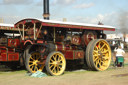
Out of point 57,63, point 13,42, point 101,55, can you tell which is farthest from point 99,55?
point 13,42

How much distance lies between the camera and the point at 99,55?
32.0 feet

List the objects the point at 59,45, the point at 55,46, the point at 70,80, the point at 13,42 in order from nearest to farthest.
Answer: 1. the point at 70,80
2. the point at 55,46
3. the point at 59,45
4. the point at 13,42

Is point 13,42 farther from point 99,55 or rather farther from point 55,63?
point 99,55

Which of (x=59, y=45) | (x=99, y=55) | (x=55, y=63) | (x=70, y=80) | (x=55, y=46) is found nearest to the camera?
(x=70, y=80)

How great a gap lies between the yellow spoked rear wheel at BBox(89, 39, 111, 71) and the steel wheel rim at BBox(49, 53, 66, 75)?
1384 mm

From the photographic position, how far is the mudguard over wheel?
9344 mm

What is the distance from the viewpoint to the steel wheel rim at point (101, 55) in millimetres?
9703

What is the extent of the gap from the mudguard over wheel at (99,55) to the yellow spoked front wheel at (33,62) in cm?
204

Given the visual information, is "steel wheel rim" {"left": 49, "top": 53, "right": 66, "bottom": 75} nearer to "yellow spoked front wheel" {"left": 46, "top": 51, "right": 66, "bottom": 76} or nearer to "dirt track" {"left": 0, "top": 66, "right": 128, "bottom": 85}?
"yellow spoked front wheel" {"left": 46, "top": 51, "right": 66, "bottom": 76}

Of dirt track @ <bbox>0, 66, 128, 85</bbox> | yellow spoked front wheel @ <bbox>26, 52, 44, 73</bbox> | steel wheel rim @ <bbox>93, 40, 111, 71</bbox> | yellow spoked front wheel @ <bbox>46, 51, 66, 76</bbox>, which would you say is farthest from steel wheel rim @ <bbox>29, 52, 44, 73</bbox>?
steel wheel rim @ <bbox>93, 40, 111, 71</bbox>

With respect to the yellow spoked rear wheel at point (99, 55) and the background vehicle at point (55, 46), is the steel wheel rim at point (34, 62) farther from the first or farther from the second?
the yellow spoked rear wheel at point (99, 55)

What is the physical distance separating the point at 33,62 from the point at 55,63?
138 cm

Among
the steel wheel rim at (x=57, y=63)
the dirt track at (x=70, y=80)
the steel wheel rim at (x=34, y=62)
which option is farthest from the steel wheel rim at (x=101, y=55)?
the steel wheel rim at (x=34, y=62)

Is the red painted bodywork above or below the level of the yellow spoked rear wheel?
above
